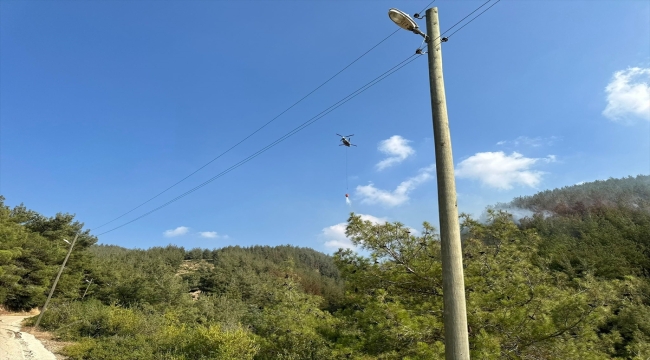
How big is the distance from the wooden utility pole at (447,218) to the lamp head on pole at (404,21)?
119 millimetres

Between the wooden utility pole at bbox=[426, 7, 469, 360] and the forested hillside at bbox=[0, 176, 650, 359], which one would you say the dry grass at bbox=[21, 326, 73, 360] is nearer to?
the forested hillside at bbox=[0, 176, 650, 359]

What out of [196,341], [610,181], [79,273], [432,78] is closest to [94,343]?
[196,341]

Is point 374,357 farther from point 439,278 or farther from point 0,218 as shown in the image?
point 0,218

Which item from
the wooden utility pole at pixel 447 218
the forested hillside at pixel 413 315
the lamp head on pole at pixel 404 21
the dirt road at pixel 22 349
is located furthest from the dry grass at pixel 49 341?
the lamp head on pole at pixel 404 21

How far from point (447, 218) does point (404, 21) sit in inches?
81.6

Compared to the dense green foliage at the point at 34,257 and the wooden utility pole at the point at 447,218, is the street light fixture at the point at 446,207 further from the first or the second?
the dense green foliage at the point at 34,257

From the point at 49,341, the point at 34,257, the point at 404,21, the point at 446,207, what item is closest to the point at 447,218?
the point at 446,207

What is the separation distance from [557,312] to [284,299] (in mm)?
8695

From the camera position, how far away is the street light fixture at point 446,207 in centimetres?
281

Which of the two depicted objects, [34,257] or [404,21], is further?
[34,257]

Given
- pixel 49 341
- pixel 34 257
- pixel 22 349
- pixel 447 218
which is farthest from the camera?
pixel 34 257

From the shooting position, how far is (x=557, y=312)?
7.29 m

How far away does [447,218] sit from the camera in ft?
10.1

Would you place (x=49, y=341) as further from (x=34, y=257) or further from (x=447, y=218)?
(x=447, y=218)
